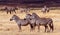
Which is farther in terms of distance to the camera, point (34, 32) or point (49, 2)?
point (49, 2)

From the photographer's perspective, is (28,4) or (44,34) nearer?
(44,34)

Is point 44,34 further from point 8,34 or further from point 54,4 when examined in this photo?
point 54,4

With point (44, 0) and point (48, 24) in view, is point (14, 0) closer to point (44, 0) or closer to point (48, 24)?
point (44, 0)

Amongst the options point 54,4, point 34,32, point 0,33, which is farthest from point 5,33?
point 54,4

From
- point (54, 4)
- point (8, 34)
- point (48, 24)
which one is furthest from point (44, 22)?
point (54, 4)

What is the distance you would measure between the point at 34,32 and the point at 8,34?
1.43 metres

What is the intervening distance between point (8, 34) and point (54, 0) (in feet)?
82.8

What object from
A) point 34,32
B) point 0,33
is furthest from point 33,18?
point 0,33

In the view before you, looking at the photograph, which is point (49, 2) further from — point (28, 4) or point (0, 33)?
point (0, 33)

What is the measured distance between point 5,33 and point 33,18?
1.72 m

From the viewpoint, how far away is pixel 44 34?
1577 centimetres

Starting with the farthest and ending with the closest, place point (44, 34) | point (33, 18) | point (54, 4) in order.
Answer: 1. point (54, 4)
2. point (33, 18)
3. point (44, 34)

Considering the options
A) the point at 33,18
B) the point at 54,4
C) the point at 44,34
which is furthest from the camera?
the point at 54,4

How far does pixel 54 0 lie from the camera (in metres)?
40.8
